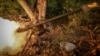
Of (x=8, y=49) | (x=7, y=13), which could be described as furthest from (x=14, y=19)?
(x=8, y=49)

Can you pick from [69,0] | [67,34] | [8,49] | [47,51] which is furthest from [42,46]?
[69,0]

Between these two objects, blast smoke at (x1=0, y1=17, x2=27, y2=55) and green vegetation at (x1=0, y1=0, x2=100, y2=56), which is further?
blast smoke at (x1=0, y1=17, x2=27, y2=55)

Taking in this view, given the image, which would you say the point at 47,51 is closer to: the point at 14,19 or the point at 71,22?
the point at 71,22

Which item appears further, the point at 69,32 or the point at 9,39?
the point at 9,39

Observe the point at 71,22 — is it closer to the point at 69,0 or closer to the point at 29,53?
the point at 69,0

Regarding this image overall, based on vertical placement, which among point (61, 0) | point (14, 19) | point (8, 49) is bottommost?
point (8, 49)

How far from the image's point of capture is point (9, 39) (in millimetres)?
1677

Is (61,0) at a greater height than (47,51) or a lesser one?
greater

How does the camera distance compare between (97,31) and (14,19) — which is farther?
(14,19)

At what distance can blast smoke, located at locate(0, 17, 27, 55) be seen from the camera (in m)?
1.61

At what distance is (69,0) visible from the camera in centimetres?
153

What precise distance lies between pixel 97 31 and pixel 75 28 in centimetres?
17

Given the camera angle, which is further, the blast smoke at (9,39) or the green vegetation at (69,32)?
the blast smoke at (9,39)

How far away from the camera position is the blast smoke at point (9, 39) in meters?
1.61
